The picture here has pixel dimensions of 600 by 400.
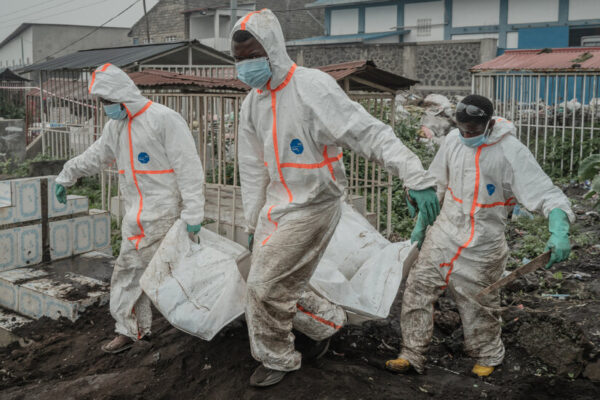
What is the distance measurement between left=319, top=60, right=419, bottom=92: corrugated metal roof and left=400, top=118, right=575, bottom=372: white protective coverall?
6.81 feet

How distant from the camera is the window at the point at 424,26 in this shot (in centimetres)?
2505

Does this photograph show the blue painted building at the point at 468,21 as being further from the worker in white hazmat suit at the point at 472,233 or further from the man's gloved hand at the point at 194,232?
the man's gloved hand at the point at 194,232

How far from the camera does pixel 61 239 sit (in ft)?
18.8

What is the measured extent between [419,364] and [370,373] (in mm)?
374

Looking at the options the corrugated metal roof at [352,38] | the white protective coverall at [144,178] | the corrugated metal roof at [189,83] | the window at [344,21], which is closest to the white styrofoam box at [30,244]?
the white protective coverall at [144,178]

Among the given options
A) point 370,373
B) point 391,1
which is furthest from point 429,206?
point 391,1

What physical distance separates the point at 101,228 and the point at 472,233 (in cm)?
372

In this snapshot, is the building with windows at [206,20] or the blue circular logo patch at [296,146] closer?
the blue circular logo patch at [296,146]

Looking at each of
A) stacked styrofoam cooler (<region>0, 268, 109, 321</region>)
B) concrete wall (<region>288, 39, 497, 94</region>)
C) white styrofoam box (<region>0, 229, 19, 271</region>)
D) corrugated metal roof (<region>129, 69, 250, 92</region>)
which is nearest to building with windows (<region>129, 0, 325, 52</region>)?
concrete wall (<region>288, 39, 497, 94</region>)

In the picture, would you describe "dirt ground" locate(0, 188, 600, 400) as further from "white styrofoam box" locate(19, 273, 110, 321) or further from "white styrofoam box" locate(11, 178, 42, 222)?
"white styrofoam box" locate(11, 178, 42, 222)

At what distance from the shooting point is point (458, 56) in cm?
1858

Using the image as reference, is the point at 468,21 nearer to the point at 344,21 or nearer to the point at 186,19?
the point at 344,21

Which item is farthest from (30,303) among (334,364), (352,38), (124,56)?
(352,38)

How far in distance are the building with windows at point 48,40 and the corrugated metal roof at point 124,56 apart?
999 inches
